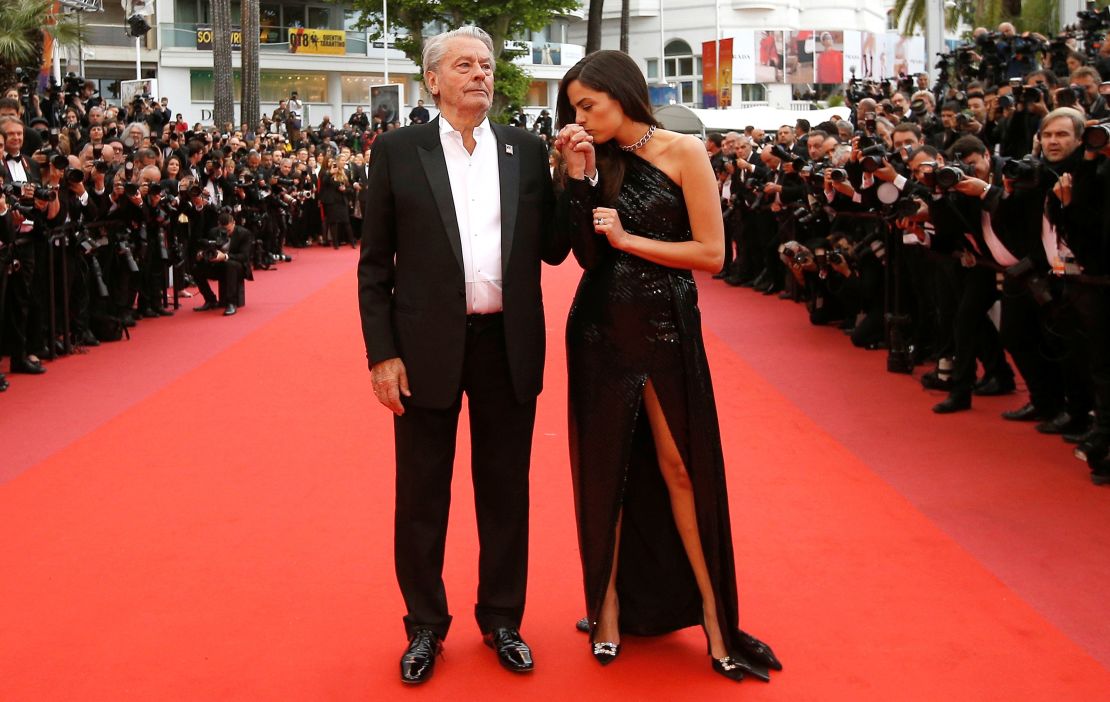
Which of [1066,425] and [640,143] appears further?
[1066,425]

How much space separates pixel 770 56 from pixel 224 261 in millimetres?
56590

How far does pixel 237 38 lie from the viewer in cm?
5406

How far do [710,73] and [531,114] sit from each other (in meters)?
7.69

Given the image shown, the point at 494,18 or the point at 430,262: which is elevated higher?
the point at 494,18

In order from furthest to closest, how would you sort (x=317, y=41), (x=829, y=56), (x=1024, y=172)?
1. (x=829, y=56)
2. (x=317, y=41)
3. (x=1024, y=172)

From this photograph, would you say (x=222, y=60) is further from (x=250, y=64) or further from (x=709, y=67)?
(x=709, y=67)

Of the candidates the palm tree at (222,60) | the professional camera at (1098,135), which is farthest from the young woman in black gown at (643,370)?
the palm tree at (222,60)

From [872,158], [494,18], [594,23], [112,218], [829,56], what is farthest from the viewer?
[829,56]

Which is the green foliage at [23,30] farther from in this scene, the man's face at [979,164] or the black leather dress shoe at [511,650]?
the black leather dress shoe at [511,650]

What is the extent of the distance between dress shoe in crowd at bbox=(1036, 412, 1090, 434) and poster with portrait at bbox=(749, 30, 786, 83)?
61.0m

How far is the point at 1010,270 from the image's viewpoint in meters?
7.27

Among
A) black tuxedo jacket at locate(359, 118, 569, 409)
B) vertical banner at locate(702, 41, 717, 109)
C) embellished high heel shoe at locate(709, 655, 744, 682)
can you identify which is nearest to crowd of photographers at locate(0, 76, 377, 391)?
black tuxedo jacket at locate(359, 118, 569, 409)

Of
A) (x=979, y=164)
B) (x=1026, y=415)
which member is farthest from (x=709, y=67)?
(x=1026, y=415)

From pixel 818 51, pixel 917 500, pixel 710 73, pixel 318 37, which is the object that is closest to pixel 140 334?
pixel 917 500
